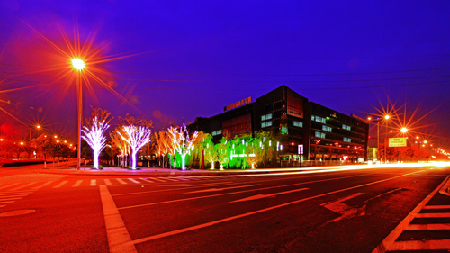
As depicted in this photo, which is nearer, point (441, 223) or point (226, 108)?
point (441, 223)

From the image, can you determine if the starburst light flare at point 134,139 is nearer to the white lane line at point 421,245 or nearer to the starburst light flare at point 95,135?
the starburst light flare at point 95,135

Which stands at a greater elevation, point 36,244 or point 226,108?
point 226,108

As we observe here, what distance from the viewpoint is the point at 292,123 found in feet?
262

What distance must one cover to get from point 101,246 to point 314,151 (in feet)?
293

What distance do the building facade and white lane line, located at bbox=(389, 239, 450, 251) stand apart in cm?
6035

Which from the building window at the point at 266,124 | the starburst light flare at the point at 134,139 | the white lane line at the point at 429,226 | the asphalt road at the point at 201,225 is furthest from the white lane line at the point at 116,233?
the building window at the point at 266,124

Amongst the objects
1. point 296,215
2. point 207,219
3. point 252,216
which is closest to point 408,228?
point 296,215

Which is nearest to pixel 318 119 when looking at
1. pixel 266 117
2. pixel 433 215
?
pixel 266 117

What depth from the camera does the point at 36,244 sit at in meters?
4.42

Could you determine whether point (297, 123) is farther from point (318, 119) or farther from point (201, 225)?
point (201, 225)

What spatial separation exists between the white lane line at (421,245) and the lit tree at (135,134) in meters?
29.2

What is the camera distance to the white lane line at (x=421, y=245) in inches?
175

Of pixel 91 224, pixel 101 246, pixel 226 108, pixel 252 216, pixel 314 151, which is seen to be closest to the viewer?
pixel 101 246

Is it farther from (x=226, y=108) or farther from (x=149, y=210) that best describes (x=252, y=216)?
(x=226, y=108)
